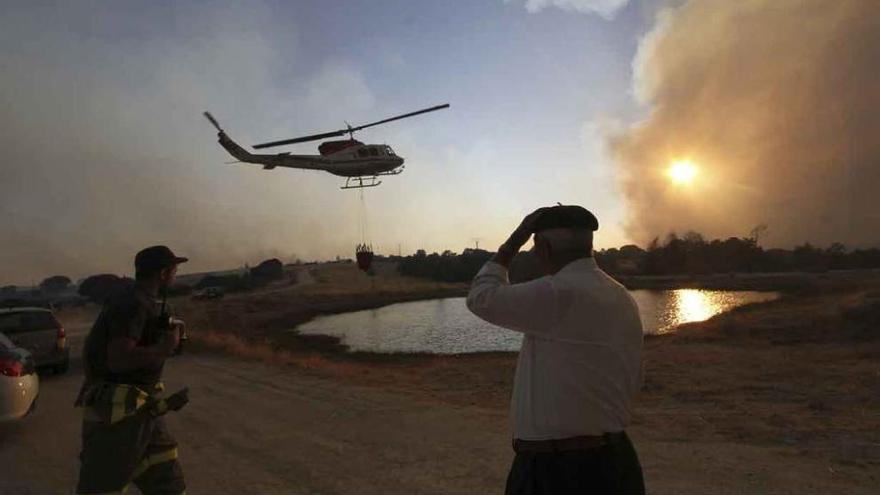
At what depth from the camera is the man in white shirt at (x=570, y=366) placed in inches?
105

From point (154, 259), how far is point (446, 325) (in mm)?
47376

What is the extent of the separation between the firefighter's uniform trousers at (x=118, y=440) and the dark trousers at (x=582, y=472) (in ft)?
8.62

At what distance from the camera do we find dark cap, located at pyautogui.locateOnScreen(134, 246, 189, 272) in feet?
14.0

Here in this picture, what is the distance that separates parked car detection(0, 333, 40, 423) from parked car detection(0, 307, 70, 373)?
7.14 meters

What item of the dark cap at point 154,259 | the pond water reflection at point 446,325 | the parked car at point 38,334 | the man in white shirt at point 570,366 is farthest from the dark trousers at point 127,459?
the pond water reflection at point 446,325

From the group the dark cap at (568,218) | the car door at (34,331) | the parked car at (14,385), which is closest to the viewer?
the dark cap at (568,218)

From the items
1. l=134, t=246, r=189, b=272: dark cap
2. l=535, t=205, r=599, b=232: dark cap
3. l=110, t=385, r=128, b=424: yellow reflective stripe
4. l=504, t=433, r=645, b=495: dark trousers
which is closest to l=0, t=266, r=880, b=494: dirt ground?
l=110, t=385, r=128, b=424: yellow reflective stripe

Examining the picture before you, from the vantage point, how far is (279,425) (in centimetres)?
955

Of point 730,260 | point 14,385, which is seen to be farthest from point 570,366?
point 730,260

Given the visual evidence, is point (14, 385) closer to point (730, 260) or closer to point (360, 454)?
point (360, 454)

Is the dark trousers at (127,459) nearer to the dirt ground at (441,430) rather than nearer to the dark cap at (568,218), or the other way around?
the dirt ground at (441,430)

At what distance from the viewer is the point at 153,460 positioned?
165 inches

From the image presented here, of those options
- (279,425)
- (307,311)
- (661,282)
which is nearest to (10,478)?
(279,425)

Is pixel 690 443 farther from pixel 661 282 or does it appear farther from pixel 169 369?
pixel 661 282
